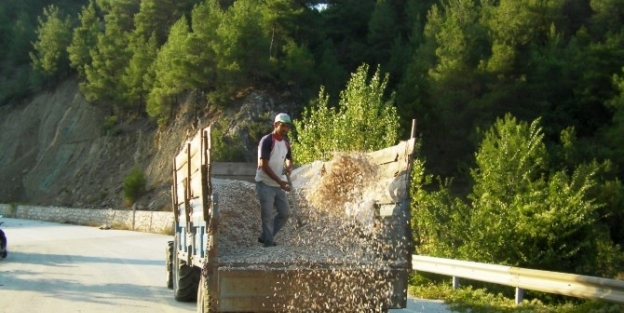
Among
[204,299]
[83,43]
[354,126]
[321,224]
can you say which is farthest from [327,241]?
[83,43]

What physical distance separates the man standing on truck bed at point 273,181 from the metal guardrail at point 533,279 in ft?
12.2

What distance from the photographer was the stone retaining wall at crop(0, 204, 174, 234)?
3853cm

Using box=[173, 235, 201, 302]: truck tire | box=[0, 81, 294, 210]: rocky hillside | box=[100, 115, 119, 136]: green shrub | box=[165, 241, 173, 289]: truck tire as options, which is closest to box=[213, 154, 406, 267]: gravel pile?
box=[173, 235, 201, 302]: truck tire

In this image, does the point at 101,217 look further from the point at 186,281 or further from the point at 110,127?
the point at 186,281

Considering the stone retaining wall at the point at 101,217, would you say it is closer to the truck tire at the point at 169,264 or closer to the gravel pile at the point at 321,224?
the truck tire at the point at 169,264

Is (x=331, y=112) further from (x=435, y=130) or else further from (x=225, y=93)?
(x=225, y=93)

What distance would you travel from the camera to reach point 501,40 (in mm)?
42469

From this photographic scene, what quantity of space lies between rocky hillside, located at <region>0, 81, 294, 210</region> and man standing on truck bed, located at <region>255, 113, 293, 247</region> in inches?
1403

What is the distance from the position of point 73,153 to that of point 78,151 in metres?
0.68

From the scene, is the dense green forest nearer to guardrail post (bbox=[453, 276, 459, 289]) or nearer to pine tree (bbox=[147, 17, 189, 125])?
pine tree (bbox=[147, 17, 189, 125])

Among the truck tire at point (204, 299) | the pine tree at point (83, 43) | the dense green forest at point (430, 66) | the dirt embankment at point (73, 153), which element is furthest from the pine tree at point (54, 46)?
the truck tire at point (204, 299)

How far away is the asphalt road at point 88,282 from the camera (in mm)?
11109

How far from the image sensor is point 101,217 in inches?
1839

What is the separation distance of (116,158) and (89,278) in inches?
1690
